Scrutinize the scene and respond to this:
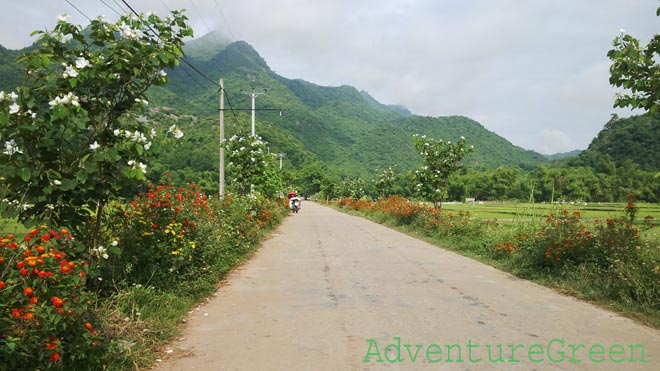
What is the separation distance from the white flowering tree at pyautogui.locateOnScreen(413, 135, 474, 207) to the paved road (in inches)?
419

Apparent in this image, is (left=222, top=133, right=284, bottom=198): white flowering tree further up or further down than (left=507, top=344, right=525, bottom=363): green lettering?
further up

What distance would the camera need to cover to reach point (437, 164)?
19.5 meters

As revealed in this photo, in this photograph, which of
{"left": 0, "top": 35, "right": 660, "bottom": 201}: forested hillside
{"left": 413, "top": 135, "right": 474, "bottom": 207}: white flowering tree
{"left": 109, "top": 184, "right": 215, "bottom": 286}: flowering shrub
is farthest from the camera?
{"left": 0, "top": 35, "right": 660, "bottom": 201}: forested hillside

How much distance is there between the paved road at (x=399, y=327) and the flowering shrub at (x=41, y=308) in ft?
2.89

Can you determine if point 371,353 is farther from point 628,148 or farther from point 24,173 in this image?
point 628,148

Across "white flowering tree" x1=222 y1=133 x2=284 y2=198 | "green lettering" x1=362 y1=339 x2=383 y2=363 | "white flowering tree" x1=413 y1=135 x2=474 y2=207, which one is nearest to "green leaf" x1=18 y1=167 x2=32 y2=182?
"green lettering" x1=362 y1=339 x2=383 y2=363

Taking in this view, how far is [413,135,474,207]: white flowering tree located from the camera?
19.2 metres

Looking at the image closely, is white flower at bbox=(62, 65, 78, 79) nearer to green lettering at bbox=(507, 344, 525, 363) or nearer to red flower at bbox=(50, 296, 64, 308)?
red flower at bbox=(50, 296, 64, 308)

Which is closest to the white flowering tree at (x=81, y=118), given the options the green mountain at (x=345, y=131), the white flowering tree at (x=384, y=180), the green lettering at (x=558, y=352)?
the green lettering at (x=558, y=352)

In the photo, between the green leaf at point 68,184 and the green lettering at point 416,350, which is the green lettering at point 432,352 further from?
the green leaf at point 68,184

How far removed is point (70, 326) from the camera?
3.55 meters

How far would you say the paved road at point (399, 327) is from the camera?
4.26 metres

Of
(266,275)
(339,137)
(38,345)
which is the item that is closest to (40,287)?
(38,345)

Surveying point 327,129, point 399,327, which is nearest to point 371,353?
point 399,327
